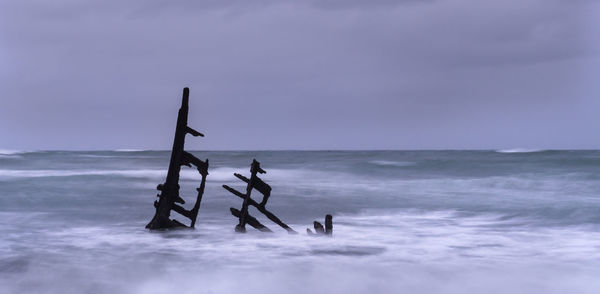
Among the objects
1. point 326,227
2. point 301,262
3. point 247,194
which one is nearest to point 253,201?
point 247,194

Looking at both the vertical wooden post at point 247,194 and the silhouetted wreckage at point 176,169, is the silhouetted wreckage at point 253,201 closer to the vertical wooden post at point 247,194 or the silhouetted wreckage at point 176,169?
the vertical wooden post at point 247,194

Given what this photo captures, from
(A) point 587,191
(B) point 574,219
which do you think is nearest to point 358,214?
(B) point 574,219

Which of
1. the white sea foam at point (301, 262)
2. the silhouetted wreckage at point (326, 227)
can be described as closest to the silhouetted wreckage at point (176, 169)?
the white sea foam at point (301, 262)

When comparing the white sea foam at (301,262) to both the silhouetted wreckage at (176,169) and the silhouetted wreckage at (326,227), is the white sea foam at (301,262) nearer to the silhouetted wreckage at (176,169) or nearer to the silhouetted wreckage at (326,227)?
the silhouetted wreckage at (326,227)

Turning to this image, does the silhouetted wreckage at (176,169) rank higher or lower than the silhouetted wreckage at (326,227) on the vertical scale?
higher

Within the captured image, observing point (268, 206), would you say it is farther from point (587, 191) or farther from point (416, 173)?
point (416, 173)

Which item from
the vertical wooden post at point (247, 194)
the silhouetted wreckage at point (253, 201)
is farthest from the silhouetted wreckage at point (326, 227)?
the vertical wooden post at point (247, 194)

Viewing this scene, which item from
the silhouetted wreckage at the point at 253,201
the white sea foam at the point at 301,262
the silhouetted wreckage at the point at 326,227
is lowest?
the white sea foam at the point at 301,262

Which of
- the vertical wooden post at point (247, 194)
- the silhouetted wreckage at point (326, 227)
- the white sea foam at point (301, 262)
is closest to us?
the white sea foam at point (301, 262)

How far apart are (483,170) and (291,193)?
2158cm

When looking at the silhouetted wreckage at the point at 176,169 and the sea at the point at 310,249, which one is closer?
the sea at the point at 310,249

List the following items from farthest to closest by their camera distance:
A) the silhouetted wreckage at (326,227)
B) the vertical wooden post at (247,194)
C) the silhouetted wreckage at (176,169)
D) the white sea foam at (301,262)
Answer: the silhouetted wreckage at (326,227), the vertical wooden post at (247,194), the silhouetted wreckage at (176,169), the white sea foam at (301,262)

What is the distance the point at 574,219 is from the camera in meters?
18.6

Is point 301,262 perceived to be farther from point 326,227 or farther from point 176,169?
point 176,169
